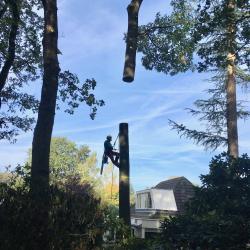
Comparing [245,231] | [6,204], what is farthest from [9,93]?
[245,231]

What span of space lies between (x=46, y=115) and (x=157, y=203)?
30.0m

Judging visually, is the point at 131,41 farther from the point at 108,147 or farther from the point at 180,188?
the point at 180,188

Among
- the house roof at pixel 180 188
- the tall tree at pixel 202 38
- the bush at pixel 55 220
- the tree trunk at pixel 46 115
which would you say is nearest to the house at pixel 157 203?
the house roof at pixel 180 188

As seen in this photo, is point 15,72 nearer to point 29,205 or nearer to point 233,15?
point 233,15

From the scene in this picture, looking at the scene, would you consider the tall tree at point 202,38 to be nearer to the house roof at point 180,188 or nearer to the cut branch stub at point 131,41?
the cut branch stub at point 131,41

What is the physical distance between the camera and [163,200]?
4219 centimetres

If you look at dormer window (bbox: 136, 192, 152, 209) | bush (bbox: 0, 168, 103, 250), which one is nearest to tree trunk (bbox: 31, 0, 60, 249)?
bush (bbox: 0, 168, 103, 250)

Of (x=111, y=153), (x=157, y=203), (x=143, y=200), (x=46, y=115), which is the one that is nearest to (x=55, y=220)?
(x=46, y=115)

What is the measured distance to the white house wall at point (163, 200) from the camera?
41.9 m

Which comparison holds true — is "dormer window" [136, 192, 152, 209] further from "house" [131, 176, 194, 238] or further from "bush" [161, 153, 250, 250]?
"bush" [161, 153, 250, 250]

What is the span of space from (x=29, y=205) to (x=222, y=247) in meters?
3.54

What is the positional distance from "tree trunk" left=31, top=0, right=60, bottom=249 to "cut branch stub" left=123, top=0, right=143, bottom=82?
2.19 m

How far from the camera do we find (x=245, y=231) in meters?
8.33

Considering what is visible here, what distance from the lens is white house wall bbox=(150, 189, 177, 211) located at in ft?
137
